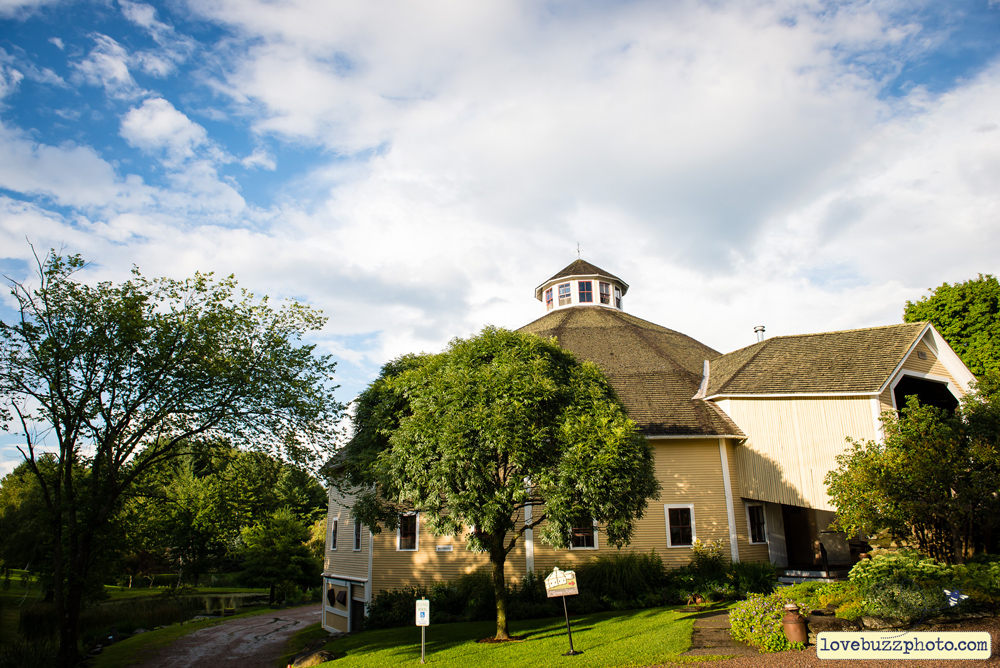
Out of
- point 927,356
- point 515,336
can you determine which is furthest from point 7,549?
point 927,356

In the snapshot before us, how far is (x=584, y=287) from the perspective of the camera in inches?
1313

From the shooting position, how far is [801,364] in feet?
69.2

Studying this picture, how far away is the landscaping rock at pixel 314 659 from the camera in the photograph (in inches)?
634

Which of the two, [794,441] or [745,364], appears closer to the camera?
[794,441]

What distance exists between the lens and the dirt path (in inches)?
834

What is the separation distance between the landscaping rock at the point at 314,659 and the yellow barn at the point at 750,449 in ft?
14.6

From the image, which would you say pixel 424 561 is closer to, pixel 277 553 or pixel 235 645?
pixel 235 645

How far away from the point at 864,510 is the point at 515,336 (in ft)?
32.8

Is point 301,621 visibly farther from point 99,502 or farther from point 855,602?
point 855,602

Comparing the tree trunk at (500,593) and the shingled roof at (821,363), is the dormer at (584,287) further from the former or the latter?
the tree trunk at (500,593)

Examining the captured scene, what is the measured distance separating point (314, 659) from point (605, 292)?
23599mm

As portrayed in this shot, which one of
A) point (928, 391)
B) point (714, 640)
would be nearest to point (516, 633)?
point (714, 640)

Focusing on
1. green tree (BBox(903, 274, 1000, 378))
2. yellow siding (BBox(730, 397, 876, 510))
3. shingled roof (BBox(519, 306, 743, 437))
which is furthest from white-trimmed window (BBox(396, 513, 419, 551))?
green tree (BBox(903, 274, 1000, 378))

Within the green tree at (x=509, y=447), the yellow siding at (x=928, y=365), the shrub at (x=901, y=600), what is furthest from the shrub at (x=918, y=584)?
the yellow siding at (x=928, y=365)
